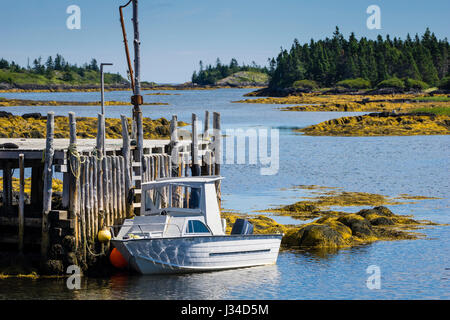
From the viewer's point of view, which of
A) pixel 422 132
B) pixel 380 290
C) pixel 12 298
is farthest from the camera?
pixel 422 132

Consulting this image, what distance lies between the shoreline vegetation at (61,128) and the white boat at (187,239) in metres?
36.7

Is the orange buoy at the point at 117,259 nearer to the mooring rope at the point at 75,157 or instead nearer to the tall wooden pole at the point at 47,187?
the tall wooden pole at the point at 47,187

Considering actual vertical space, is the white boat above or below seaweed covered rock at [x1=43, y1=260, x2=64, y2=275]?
above

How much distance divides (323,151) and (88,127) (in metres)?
21.3

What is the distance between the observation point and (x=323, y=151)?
6438 cm

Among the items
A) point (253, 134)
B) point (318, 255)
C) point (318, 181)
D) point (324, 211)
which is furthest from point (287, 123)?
point (318, 255)

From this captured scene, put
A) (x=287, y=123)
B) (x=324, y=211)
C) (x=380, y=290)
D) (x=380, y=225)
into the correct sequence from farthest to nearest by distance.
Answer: (x=287, y=123), (x=324, y=211), (x=380, y=225), (x=380, y=290)

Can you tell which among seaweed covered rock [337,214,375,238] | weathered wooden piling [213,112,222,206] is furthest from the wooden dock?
seaweed covered rock [337,214,375,238]

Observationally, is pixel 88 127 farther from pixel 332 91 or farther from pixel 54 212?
pixel 332 91

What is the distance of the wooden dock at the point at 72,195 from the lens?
63.8 feet

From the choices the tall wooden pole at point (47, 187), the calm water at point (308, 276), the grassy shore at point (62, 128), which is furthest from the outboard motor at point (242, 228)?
the grassy shore at point (62, 128)

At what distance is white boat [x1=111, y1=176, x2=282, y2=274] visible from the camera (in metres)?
19.7

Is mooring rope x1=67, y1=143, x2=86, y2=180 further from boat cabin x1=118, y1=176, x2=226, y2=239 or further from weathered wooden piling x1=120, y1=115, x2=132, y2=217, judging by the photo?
weathered wooden piling x1=120, y1=115, x2=132, y2=217

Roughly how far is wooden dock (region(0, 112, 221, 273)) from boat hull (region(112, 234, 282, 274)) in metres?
1.16
